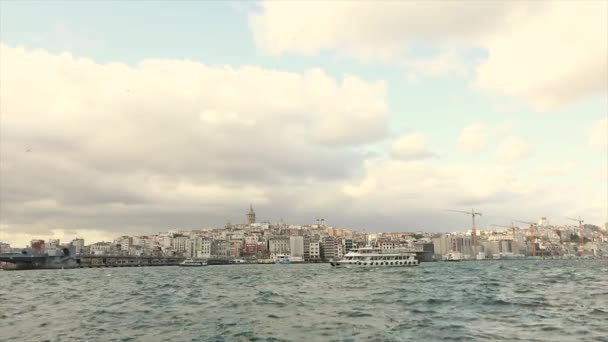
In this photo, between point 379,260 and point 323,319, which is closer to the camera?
point 323,319

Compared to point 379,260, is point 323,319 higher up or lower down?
higher up

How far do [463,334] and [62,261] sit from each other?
7708 inches

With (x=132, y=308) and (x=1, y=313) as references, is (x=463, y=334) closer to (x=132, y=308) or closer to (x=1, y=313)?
(x=132, y=308)

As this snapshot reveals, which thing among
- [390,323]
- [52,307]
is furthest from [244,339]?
[52,307]

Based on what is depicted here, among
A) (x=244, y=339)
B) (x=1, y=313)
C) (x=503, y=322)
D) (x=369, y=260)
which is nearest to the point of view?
(x=244, y=339)

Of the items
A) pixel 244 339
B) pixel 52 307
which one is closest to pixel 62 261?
pixel 52 307

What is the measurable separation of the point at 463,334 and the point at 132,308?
22846mm

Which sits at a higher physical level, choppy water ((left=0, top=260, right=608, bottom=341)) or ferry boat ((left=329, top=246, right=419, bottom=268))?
choppy water ((left=0, top=260, right=608, bottom=341))

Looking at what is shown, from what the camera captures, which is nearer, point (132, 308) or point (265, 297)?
point (132, 308)

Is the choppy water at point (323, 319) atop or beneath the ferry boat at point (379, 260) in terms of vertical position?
atop

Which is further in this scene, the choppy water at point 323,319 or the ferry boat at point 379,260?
the ferry boat at point 379,260

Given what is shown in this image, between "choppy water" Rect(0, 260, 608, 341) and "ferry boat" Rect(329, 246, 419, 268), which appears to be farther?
"ferry boat" Rect(329, 246, 419, 268)

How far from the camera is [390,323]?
2438cm

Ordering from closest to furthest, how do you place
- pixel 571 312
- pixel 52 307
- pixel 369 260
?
pixel 571 312 → pixel 52 307 → pixel 369 260
